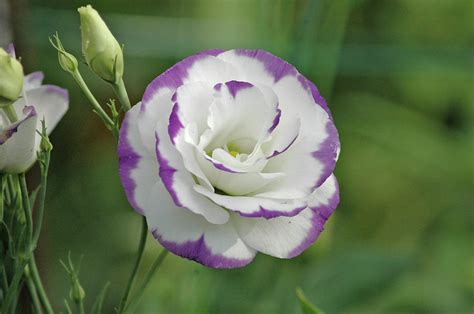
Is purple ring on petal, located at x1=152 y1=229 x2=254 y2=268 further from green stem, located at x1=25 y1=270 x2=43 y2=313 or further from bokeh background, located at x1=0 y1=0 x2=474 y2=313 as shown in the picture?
bokeh background, located at x1=0 y1=0 x2=474 y2=313

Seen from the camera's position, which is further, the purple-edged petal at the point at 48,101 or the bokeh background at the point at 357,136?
the bokeh background at the point at 357,136

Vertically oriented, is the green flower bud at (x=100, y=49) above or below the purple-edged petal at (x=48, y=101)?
above

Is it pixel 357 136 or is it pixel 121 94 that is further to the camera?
pixel 357 136

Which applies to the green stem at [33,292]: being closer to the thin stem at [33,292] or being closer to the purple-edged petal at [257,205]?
the thin stem at [33,292]

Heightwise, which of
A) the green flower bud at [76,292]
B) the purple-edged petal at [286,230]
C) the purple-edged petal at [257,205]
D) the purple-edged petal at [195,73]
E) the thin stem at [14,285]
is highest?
the purple-edged petal at [195,73]

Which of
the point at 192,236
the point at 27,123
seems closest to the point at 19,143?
the point at 27,123

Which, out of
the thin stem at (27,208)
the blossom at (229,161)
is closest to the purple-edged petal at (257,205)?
the blossom at (229,161)

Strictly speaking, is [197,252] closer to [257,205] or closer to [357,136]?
[257,205]
